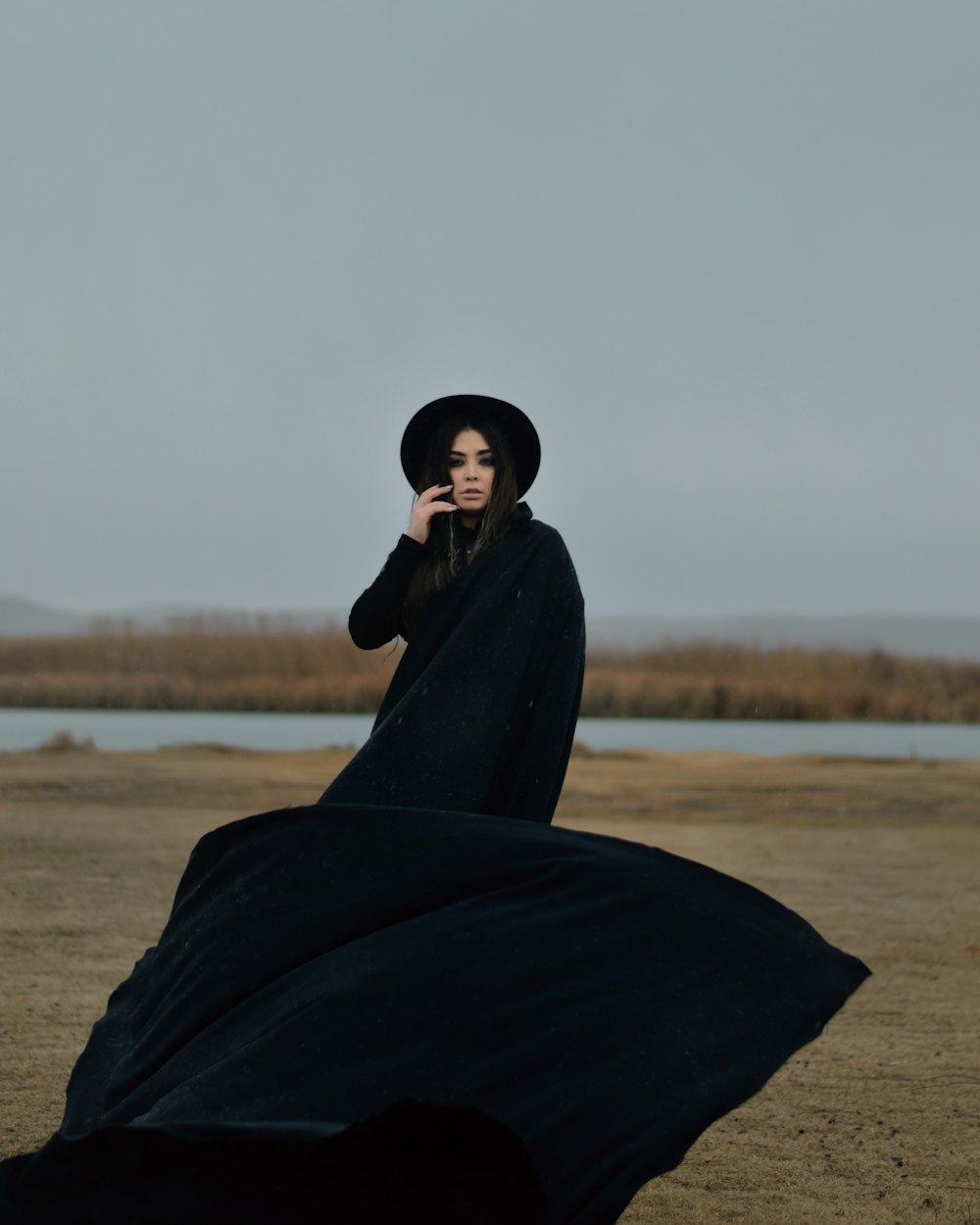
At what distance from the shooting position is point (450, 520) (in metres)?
3.74

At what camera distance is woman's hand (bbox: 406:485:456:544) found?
3666mm

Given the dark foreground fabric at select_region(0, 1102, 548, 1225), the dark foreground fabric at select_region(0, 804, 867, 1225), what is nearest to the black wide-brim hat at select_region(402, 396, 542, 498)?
the dark foreground fabric at select_region(0, 804, 867, 1225)

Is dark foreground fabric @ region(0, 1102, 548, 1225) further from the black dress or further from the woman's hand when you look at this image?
the woman's hand

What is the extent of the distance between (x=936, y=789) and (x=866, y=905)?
6.23m

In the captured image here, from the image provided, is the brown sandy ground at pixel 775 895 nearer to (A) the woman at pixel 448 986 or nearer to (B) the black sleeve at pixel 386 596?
(A) the woman at pixel 448 986

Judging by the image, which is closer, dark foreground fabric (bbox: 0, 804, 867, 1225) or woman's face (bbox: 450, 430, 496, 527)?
dark foreground fabric (bbox: 0, 804, 867, 1225)

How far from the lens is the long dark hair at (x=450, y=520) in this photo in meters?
3.67

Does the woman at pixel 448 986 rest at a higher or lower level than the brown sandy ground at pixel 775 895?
higher

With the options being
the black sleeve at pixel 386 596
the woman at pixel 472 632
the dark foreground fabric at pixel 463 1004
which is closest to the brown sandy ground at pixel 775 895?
the dark foreground fabric at pixel 463 1004

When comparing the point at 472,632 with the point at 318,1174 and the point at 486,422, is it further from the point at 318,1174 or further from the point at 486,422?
the point at 318,1174

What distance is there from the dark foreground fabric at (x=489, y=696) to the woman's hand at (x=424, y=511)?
0.16 meters

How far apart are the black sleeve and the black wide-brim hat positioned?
0.78 feet

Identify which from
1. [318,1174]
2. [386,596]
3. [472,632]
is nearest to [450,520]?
[386,596]

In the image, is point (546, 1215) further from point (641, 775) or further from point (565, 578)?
point (641, 775)
